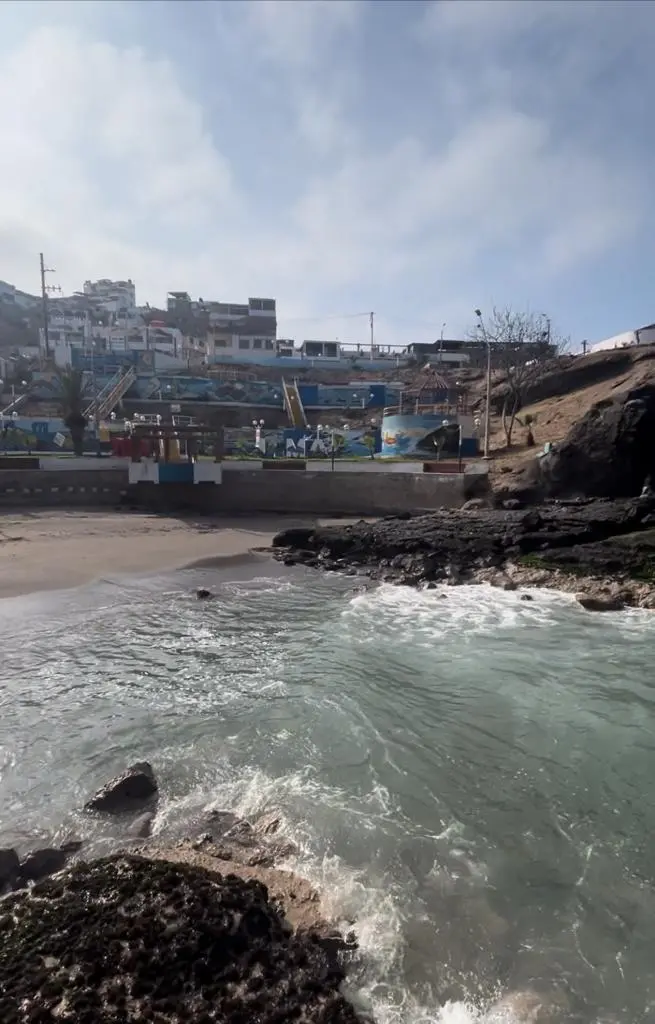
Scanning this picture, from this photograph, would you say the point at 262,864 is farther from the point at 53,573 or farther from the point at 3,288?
the point at 3,288

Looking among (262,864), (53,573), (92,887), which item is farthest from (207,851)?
(53,573)

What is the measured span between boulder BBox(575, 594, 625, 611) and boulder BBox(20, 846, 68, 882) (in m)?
13.3

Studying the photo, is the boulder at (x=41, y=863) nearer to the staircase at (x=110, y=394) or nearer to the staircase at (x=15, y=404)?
the staircase at (x=110, y=394)

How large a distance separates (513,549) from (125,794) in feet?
51.9

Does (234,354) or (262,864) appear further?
(234,354)

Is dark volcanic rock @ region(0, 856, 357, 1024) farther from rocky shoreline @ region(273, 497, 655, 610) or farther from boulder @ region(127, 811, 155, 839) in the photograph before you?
rocky shoreline @ region(273, 497, 655, 610)

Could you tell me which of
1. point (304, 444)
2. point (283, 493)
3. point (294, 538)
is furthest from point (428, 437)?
point (294, 538)

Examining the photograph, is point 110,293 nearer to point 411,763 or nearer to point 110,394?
point 110,394

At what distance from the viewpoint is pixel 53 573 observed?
18969 millimetres

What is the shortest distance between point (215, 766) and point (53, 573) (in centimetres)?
1289

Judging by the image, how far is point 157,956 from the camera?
4.49 meters

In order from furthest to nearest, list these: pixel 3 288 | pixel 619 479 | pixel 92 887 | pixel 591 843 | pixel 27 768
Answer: pixel 3 288
pixel 619 479
pixel 27 768
pixel 591 843
pixel 92 887

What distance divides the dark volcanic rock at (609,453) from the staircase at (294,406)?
38787 mm

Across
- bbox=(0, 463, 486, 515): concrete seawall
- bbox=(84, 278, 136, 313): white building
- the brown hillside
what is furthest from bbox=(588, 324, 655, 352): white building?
bbox=(84, 278, 136, 313): white building
